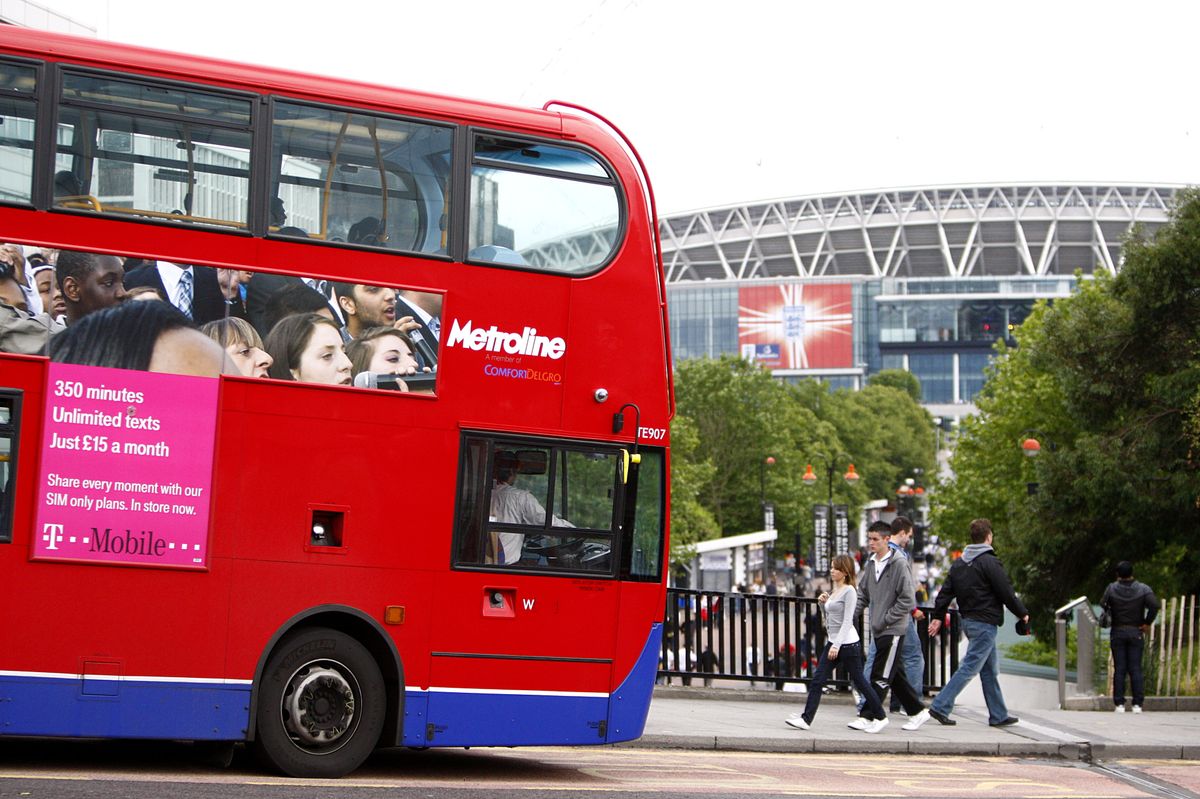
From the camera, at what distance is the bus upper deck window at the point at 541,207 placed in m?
10.1

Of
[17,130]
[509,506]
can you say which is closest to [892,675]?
[509,506]

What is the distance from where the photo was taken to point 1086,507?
27438 millimetres

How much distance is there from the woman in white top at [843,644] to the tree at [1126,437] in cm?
1198

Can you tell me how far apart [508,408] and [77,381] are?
8.99 feet

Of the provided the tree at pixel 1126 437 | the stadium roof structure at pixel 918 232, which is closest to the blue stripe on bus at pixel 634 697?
the tree at pixel 1126 437

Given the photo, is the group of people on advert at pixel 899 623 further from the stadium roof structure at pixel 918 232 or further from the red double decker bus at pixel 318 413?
the stadium roof structure at pixel 918 232

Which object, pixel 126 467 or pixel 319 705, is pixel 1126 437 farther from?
pixel 126 467

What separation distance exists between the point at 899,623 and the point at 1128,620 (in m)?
4.38

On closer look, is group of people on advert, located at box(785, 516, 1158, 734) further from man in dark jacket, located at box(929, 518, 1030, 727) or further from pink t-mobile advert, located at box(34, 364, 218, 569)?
pink t-mobile advert, located at box(34, 364, 218, 569)

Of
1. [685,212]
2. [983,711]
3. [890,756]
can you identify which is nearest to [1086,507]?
[983,711]

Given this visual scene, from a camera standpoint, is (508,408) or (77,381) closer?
(77,381)

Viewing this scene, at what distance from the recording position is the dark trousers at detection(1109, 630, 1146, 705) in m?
16.7

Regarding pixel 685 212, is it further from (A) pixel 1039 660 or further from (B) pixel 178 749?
(B) pixel 178 749

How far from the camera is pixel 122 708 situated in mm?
9180
